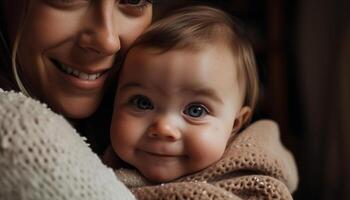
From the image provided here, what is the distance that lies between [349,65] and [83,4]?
1080 mm

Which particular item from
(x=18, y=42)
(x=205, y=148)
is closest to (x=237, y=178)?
(x=205, y=148)

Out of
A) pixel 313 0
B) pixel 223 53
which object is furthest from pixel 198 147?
pixel 313 0

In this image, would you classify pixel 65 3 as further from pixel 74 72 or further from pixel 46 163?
pixel 46 163

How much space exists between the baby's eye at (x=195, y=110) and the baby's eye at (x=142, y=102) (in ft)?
0.19

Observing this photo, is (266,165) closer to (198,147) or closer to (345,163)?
(198,147)

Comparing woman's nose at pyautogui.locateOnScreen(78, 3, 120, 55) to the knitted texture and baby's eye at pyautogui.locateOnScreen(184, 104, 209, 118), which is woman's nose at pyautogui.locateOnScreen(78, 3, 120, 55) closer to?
baby's eye at pyautogui.locateOnScreen(184, 104, 209, 118)

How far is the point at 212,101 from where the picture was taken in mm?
919

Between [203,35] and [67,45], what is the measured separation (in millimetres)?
226

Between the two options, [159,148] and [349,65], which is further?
[349,65]

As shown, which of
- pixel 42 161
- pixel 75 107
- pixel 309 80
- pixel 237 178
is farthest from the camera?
pixel 309 80

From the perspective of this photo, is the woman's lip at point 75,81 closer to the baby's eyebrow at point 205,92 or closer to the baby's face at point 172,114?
the baby's face at point 172,114

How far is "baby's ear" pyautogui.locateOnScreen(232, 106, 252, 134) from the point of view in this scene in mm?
1026

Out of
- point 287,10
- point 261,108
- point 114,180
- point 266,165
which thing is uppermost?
point 114,180

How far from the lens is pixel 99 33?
2.90 ft
